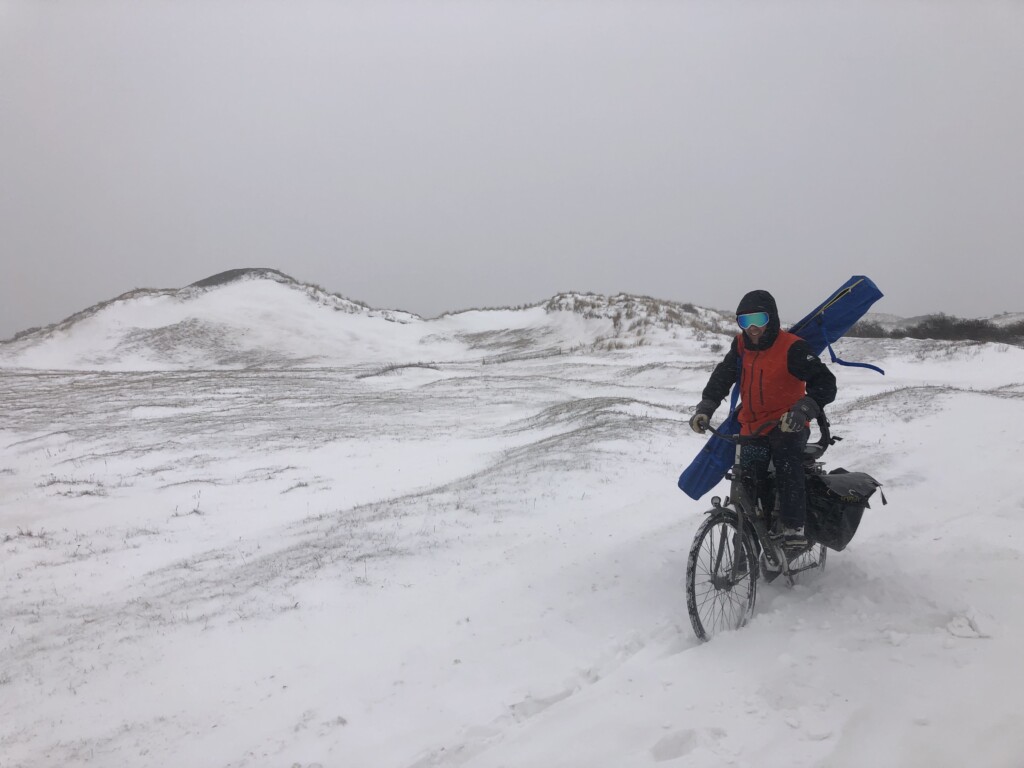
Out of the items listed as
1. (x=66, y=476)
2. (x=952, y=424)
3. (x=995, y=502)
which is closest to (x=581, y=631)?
(x=995, y=502)

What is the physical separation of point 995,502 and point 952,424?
4.41 m

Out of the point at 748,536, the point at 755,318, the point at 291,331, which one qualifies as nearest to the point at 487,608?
the point at 748,536

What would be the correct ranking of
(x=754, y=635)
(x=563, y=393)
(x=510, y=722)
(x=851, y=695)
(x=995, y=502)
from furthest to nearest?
(x=563, y=393) → (x=995, y=502) → (x=754, y=635) → (x=510, y=722) → (x=851, y=695)

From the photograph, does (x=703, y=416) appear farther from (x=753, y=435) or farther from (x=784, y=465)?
(x=784, y=465)

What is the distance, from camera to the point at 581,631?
16.2 ft

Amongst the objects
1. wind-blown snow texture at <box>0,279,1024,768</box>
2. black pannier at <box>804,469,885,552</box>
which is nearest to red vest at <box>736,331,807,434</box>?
black pannier at <box>804,469,885,552</box>

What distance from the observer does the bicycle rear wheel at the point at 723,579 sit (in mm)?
4539

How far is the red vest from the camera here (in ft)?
15.2

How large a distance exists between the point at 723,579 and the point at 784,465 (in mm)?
986

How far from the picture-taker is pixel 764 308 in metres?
4.61

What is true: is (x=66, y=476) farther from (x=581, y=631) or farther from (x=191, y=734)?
(x=581, y=631)

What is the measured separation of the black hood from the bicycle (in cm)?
65

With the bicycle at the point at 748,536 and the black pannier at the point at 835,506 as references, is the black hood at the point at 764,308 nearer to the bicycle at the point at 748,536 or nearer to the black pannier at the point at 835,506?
the bicycle at the point at 748,536

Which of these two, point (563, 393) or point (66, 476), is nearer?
point (66, 476)
